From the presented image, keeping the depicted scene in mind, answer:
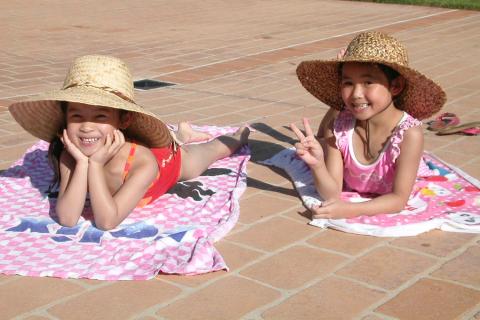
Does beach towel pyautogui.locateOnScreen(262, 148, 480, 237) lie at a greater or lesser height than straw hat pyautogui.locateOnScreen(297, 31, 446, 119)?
lesser

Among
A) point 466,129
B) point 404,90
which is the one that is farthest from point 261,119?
point 404,90

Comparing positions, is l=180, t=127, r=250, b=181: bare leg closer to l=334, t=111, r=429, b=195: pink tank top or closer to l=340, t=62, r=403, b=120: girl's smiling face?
l=334, t=111, r=429, b=195: pink tank top

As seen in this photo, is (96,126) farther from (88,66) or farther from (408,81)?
(408,81)

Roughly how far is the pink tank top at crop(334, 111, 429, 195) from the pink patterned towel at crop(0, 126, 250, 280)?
61 cm

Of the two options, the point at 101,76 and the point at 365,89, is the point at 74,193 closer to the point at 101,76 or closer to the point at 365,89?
the point at 101,76

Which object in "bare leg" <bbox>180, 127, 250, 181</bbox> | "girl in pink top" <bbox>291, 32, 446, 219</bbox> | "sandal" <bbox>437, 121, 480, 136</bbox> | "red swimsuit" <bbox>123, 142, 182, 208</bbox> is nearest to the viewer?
"girl in pink top" <bbox>291, 32, 446, 219</bbox>

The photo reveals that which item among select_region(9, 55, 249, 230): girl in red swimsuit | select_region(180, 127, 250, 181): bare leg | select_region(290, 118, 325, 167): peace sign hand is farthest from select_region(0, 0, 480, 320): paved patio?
select_region(9, 55, 249, 230): girl in red swimsuit

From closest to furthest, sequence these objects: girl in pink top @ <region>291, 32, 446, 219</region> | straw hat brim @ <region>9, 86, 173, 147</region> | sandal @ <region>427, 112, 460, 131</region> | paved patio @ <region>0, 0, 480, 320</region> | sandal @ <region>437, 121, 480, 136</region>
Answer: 1. paved patio @ <region>0, 0, 480, 320</region>
2. straw hat brim @ <region>9, 86, 173, 147</region>
3. girl in pink top @ <region>291, 32, 446, 219</region>
4. sandal @ <region>437, 121, 480, 136</region>
5. sandal @ <region>427, 112, 460, 131</region>

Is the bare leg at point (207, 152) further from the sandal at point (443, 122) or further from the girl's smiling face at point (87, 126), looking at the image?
the sandal at point (443, 122)

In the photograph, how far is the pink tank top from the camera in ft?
11.8

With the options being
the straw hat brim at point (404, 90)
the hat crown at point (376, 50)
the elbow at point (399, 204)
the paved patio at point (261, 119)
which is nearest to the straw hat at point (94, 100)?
the paved patio at point (261, 119)

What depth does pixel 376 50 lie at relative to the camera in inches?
135

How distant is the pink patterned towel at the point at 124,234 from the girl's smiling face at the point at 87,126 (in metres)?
0.39

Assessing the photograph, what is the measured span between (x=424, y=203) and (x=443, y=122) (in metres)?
1.62
